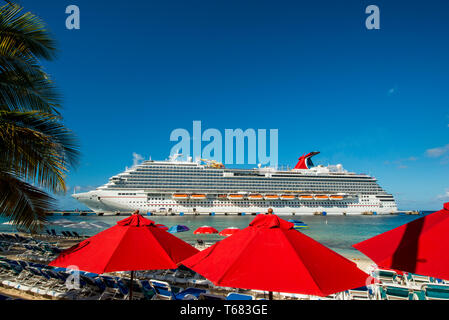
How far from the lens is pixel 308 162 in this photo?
5812 centimetres

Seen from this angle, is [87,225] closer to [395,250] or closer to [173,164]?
[395,250]

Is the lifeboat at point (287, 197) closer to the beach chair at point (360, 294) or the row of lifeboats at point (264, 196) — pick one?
the row of lifeboats at point (264, 196)

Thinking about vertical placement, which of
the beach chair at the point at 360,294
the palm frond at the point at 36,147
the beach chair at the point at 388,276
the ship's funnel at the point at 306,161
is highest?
the ship's funnel at the point at 306,161

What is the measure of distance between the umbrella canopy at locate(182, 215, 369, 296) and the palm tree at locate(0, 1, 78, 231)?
2.73m

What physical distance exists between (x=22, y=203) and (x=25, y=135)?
1.05 metres

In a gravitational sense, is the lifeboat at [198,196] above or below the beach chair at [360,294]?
above

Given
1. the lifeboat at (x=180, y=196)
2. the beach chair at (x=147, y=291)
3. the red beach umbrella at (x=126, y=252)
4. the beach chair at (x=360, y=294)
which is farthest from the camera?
the lifeboat at (x=180, y=196)

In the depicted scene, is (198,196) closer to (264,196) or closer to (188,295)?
(264,196)

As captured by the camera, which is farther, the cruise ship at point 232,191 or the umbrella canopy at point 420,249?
the cruise ship at point 232,191

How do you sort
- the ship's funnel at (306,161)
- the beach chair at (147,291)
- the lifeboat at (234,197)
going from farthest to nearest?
the ship's funnel at (306,161), the lifeboat at (234,197), the beach chair at (147,291)

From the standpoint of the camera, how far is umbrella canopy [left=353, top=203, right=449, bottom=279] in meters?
2.21

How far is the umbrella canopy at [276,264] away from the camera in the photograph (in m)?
1.85

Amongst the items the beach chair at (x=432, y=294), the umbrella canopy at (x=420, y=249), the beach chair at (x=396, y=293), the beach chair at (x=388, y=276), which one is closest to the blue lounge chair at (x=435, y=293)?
the beach chair at (x=432, y=294)

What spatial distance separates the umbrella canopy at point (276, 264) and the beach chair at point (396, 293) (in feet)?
13.1
